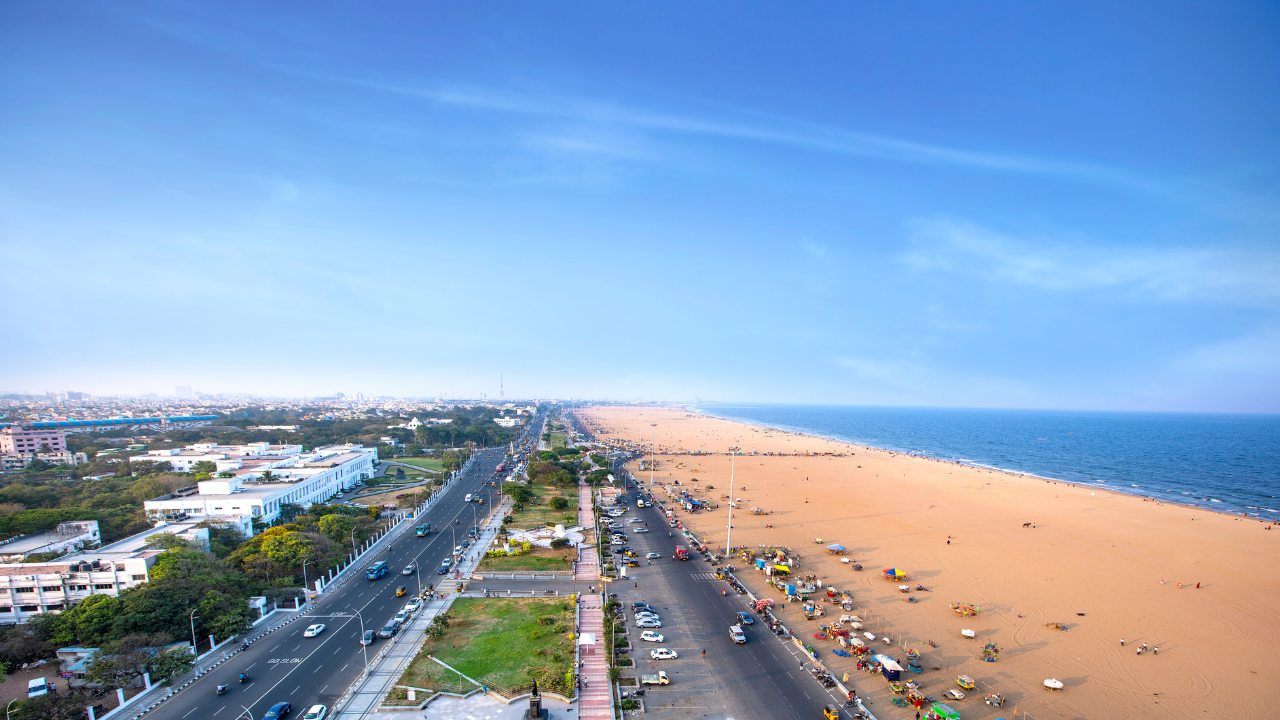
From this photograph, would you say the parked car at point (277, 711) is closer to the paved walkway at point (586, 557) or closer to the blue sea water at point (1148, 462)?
the paved walkway at point (586, 557)

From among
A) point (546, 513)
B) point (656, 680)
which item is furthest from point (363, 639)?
point (546, 513)

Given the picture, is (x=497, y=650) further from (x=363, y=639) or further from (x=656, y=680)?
(x=656, y=680)

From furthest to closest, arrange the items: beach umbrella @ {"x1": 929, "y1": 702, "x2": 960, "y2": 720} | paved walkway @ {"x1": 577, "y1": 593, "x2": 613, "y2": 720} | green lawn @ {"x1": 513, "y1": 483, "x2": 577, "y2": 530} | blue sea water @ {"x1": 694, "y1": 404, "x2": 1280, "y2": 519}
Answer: blue sea water @ {"x1": 694, "y1": 404, "x2": 1280, "y2": 519} → green lawn @ {"x1": 513, "y1": 483, "x2": 577, "y2": 530} → paved walkway @ {"x1": 577, "y1": 593, "x2": 613, "y2": 720} → beach umbrella @ {"x1": 929, "y1": 702, "x2": 960, "y2": 720}

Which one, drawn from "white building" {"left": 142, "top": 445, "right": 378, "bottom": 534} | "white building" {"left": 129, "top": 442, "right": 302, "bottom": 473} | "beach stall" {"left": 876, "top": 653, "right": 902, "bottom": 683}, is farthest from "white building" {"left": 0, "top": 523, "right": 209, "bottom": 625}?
"beach stall" {"left": 876, "top": 653, "right": 902, "bottom": 683}

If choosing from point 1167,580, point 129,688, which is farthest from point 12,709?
point 1167,580

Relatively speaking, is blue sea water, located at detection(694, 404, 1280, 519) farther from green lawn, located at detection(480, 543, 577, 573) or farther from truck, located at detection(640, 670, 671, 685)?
green lawn, located at detection(480, 543, 577, 573)

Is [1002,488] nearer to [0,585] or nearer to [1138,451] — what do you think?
[1138,451]
